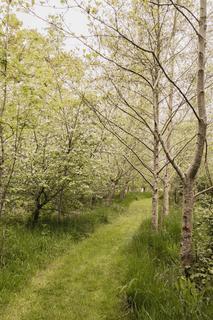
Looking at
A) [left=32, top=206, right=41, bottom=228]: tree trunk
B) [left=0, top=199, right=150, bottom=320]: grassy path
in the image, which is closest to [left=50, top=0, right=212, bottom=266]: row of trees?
[left=0, top=199, right=150, bottom=320]: grassy path

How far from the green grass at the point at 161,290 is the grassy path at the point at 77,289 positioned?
1.27ft

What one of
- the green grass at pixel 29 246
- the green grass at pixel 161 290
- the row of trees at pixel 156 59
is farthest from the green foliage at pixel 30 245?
the row of trees at pixel 156 59

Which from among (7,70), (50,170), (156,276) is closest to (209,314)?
(156,276)

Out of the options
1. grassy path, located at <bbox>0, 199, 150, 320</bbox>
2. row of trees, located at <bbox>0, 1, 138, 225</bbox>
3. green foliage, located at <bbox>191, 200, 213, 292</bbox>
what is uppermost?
row of trees, located at <bbox>0, 1, 138, 225</bbox>

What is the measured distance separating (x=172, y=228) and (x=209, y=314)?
323cm

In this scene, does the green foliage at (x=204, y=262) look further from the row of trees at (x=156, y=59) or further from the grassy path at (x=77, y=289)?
the grassy path at (x=77, y=289)

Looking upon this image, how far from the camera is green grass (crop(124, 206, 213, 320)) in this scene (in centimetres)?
252

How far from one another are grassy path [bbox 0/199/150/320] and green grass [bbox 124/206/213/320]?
0.39 metres

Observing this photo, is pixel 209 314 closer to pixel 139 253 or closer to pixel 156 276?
pixel 156 276

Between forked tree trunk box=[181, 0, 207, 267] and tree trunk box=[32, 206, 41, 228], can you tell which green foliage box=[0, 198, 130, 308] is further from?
forked tree trunk box=[181, 0, 207, 267]

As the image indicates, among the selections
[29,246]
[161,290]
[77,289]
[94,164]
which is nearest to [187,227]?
[161,290]

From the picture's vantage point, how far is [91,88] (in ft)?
22.5

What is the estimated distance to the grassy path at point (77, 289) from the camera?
326 cm

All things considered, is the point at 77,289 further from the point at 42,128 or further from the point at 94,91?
the point at 94,91
